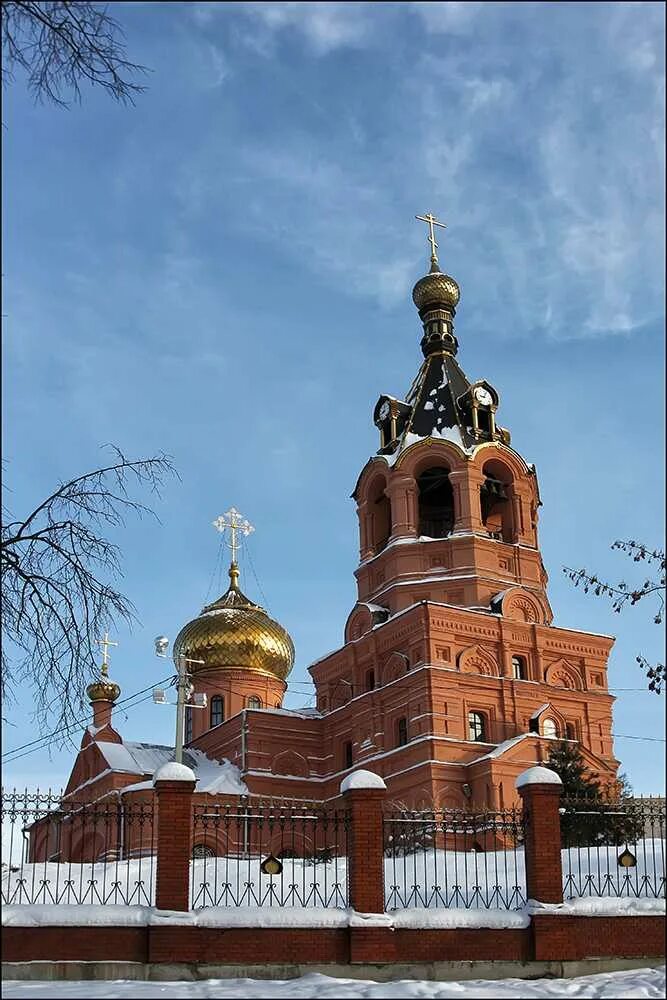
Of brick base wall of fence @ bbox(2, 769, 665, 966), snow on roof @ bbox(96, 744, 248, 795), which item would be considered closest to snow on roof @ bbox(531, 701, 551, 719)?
snow on roof @ bbox(96, 744, 248, 795)

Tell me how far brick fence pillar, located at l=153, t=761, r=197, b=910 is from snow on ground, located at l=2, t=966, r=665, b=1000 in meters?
0.86

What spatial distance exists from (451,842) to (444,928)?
13154mm

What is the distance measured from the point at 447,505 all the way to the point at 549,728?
→ 7033mm

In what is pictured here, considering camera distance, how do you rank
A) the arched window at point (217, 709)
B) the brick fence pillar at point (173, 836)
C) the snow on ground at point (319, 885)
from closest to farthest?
1. the brick fence pillar at point (173, 836)
2. the snow on ground at point (319, 885)
3. the arched window at point (217, 709)

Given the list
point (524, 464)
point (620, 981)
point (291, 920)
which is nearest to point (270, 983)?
point (291, 920)

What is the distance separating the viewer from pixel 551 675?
30.1 m

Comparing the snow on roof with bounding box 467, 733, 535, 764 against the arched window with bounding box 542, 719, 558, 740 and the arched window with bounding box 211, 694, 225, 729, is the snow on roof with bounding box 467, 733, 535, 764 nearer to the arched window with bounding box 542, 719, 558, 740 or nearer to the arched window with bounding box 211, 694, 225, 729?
the arched window with bounding box 542, 719, 558, 740

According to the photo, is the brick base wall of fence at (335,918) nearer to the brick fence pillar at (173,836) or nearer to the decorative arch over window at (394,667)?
the brick fence pillar at (173,836)

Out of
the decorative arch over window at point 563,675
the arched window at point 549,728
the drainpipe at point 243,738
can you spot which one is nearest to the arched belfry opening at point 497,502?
the decorative arch over window at point 563,675

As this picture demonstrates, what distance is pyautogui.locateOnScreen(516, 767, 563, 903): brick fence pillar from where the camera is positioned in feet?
41.6

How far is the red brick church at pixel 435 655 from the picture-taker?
28078 millimetres

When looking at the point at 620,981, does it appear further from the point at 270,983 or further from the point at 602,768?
the point at 602,768

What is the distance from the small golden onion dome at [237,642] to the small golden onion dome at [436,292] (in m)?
11.0

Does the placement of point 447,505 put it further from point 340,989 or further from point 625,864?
point 340,989
